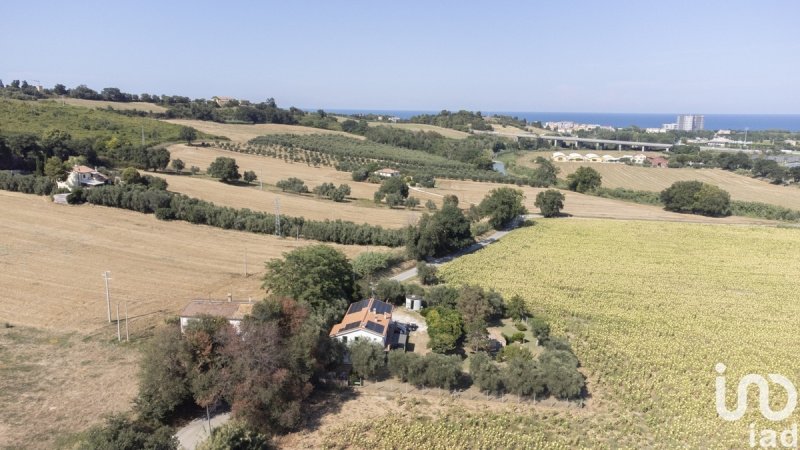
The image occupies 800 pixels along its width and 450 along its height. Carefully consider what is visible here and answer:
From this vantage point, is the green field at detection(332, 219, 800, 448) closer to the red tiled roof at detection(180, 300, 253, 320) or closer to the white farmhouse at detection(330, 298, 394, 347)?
the white farmhouse at detection(330, 298, 394, 347)

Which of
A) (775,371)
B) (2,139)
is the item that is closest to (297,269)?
(775,371)

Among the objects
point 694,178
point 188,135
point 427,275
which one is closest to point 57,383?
point 427,275

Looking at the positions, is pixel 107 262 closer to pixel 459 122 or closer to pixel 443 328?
pixel 443 328

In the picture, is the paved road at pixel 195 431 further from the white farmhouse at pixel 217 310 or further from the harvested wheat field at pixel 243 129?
the harvested wheat field at pixel 243 129

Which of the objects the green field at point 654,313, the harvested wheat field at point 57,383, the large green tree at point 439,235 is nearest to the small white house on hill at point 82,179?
the harvested wheat field at point 57,383

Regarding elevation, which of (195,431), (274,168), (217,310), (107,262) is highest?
(274,168)

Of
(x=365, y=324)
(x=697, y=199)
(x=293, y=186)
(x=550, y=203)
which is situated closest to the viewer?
(x=365, y=324)
